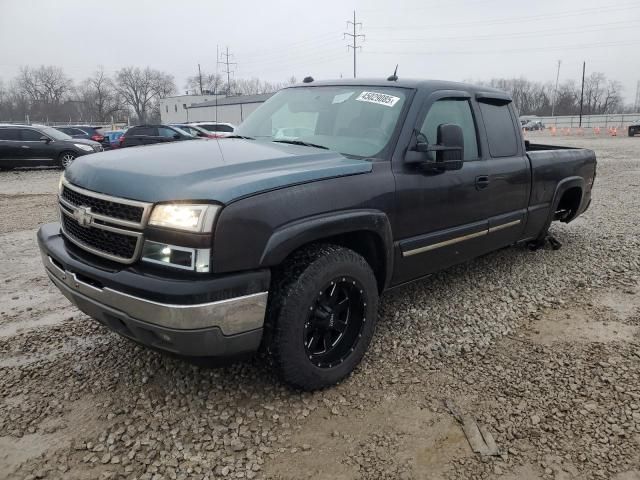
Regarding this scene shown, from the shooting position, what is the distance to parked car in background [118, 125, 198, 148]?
17.5m

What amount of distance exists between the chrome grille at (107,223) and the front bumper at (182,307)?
94 mm

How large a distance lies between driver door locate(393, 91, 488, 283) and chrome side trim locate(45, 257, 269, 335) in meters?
1.24

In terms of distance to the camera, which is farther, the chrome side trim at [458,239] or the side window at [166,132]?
the side window at [166,132]

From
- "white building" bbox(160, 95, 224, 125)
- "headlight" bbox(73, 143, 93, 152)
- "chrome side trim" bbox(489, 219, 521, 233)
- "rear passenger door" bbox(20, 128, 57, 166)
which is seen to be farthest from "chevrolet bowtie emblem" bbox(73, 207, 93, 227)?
"white building" bbox(160, 95, 224, 125)

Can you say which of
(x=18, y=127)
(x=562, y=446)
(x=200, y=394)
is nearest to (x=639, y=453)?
(x=562, y=446)

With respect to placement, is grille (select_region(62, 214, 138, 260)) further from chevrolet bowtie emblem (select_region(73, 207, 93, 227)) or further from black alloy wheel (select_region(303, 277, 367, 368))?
black alloy wheel (select_region(303, 277, 367, 368))

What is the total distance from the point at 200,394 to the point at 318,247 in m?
1.10

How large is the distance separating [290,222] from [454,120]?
2002 millimetres

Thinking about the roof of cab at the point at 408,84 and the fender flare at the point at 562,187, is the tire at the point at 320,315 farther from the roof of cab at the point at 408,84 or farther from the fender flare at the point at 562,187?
the fender flare at the point at 562,187

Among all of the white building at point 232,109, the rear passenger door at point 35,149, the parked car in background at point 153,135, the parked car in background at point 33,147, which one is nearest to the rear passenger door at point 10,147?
the parked car in background at point 33,147

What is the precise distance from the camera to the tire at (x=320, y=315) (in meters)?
2.64

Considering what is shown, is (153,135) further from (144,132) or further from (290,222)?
(290,222)

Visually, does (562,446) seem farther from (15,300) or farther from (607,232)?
(607,232)

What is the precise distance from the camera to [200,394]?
292 centimetres
